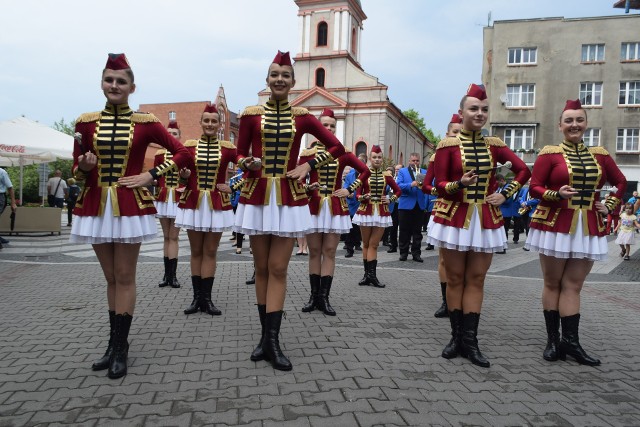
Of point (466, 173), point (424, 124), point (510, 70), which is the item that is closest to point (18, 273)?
point (466, 173)

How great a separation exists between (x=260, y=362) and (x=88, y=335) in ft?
6.53

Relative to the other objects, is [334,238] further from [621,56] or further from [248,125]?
[621,56]

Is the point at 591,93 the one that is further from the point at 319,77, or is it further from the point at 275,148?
the point at 275,148

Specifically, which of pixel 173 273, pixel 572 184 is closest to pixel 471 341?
pixel 572 184

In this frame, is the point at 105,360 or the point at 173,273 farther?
the point at 173,273

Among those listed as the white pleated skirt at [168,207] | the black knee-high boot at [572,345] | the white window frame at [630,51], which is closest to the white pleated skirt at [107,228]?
the white pleated skirt at [168,207]

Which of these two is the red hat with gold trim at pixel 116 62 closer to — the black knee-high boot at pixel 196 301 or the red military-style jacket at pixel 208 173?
the red military-style jacket at pixel 208 173

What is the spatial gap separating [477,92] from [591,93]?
42.7 metres

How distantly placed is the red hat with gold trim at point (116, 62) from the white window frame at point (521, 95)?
42415 millimetres

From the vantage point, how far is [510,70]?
42.1m

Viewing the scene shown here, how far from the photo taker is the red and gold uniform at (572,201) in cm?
466

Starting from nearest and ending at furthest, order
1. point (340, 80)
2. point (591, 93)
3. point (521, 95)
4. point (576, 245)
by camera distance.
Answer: point (576, 245)
point (591, 93)
point (521, 95)
point (340, 80)

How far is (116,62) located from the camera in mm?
4113

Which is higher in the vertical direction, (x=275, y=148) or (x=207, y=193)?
(x=275, y=148)
